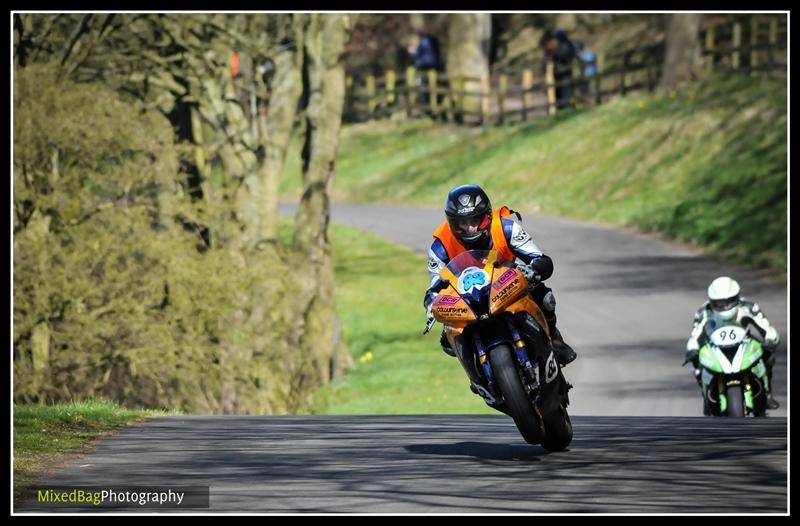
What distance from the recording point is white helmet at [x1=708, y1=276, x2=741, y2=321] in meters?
17.5

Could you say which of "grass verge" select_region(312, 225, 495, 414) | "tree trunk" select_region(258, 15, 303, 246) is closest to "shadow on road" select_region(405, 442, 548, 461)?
"grass verge" select_region(312, 225, 495, 414)

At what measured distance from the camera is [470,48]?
201ft

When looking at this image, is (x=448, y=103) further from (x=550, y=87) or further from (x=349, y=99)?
(x=349, y=99)

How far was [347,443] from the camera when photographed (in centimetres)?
1350

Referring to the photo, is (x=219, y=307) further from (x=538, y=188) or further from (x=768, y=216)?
(x=538, y=188)

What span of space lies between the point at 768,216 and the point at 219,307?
15.8 meters

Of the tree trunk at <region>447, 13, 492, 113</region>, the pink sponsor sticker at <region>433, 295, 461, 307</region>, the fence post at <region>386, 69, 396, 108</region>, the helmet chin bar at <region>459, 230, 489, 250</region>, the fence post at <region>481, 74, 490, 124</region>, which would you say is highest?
the tree trunk at <region>447, 13, 492, 113</region>

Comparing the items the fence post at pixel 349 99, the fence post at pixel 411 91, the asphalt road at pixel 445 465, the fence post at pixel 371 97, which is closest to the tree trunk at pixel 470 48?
the fence post at pixel 411 91

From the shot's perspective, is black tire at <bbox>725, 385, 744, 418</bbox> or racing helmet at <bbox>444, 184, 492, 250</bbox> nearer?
racing helmet at <bbox>444, 184, 492, 250</bbox>

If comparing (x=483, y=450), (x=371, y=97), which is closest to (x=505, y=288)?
(x=483, y=450)

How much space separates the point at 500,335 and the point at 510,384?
35 centimetres

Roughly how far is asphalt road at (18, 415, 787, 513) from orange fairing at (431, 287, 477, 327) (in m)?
0.91

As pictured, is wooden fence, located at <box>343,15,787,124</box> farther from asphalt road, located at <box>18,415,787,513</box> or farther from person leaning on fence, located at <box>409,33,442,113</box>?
asphalt road, located at <box>18,415,787,513</box>

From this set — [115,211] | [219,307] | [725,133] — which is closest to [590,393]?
[219,307]
